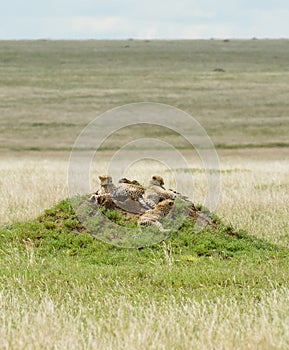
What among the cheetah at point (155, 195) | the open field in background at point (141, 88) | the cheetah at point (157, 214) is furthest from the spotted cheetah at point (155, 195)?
the open field in background at point (141, 88)

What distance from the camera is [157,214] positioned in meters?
11.8

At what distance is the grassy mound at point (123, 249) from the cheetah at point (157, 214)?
282mm

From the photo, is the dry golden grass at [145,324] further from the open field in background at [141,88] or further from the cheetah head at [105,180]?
the open field in background at [141,88]

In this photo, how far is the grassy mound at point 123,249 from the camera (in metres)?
10.6

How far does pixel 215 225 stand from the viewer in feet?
40.2

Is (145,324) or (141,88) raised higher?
(141,88)

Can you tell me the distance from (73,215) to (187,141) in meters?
34.4

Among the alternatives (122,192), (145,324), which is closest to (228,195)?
(122,192)

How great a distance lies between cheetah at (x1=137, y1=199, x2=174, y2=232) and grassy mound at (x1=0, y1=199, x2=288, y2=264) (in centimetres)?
28

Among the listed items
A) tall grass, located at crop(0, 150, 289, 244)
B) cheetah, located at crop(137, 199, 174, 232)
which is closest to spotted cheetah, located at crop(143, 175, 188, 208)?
cheetah, located at crop(137, 199, 174, 232)

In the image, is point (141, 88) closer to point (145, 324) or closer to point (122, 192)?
point (122, 192)

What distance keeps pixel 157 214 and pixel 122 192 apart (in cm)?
86

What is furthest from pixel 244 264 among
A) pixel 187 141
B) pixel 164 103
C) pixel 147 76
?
pixel 147 76

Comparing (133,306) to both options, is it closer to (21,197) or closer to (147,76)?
(21,197)
